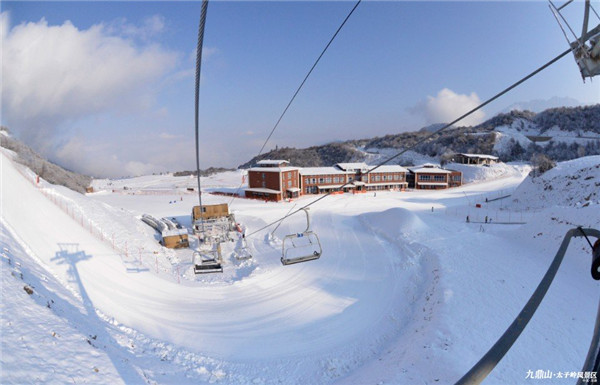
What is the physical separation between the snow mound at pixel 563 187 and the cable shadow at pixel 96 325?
2999 centimetres

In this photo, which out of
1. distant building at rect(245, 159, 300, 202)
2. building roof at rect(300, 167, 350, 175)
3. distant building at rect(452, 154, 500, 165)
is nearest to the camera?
distant building at rect(245, 159, 300, 202)

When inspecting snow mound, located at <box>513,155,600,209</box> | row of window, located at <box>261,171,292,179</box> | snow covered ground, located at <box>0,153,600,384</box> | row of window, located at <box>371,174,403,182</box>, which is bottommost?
snow covered ground, located at <box>0,153,600,384</box>

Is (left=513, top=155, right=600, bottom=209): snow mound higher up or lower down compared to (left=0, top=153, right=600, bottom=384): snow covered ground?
higher up

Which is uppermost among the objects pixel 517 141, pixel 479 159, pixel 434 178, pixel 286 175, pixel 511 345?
pixel 517 141

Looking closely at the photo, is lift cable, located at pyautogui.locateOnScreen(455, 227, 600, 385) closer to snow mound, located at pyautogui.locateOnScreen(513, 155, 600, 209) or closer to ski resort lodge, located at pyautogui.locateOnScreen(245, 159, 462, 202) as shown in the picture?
snow mound, located at pyautogui.locateOnScreen(513, 155, 600, 209)

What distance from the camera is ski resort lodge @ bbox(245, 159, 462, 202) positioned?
1641 inches

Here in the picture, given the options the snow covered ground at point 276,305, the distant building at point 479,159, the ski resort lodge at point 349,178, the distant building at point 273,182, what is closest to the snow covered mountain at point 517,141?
the distant building at point 479,159

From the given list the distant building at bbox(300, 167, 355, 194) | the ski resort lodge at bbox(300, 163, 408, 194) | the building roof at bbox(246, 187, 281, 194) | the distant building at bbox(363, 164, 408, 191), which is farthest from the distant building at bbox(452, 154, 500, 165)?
the building roof at bbox(246, 187, 281, 194)

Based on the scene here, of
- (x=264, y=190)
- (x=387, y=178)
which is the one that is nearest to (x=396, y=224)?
(x=264, y=190)

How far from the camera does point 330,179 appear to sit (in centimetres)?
4791

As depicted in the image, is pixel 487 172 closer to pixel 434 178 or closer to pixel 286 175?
pixel 434 178

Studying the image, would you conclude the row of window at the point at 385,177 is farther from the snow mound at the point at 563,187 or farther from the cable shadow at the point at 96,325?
the cable shadow at the point at 96,325

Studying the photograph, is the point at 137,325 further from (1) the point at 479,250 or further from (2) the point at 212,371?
(1) the point at 479,250

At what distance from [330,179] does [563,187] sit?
2974cm
